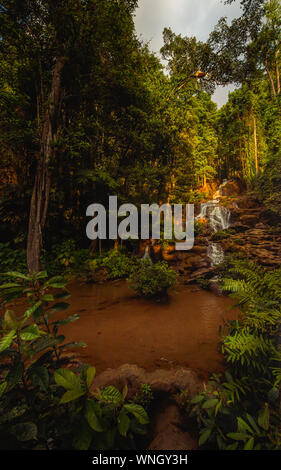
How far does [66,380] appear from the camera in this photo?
1.04 meters

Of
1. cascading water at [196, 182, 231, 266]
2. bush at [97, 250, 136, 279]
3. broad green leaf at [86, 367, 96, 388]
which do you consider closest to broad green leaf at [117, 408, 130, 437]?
broad green leaf at [86, 367, 96, 388]

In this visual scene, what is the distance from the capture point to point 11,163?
24.7 ft

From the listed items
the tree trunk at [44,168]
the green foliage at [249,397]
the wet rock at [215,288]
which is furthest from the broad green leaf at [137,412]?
the tree trunk at [44,168]

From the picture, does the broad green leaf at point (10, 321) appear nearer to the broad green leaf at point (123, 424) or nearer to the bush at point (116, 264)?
the broad green leaf at point (123, 424)

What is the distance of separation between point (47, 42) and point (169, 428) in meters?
10.2

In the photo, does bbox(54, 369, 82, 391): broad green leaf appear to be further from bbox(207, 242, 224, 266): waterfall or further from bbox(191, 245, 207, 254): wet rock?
bbox(191, 245, 207, 254): wet rock

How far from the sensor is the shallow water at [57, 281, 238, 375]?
2.75m

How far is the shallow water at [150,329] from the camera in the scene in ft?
9.02

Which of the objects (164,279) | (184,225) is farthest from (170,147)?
(164,279)

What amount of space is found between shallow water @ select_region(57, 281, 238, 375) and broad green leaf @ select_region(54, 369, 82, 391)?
1666 mm

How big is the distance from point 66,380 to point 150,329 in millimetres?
2947

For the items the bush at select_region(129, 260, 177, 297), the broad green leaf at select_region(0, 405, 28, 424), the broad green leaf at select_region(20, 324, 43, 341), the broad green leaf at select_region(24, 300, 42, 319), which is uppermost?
the broad green leaf at select_region(24, 300, 42, 319)

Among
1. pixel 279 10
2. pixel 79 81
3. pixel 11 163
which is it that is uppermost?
pixel 279 10
